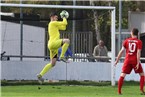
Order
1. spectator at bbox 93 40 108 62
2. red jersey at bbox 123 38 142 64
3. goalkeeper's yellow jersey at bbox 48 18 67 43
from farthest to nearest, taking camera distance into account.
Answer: spectator at bbox 93 40 108 62, goalkeeper's yellow jersey at bbox 48 18 67 43, red jersey at bbox 123 38 142 64

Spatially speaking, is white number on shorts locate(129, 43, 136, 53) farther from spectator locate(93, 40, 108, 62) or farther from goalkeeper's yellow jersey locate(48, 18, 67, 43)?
spectator locate(93, 40, 108, 62)

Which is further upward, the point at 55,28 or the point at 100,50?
the point at 55,28

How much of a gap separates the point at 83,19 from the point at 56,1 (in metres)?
1.46

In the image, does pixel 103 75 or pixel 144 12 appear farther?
pixel 144 12

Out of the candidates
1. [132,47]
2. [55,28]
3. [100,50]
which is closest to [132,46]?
[132,47]

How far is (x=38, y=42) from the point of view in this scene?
22172 mm

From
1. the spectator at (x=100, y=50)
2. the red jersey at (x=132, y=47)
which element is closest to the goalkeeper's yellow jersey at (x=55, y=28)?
the red jersey at (x=132, y=47)

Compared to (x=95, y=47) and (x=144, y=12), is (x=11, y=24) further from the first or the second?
(x=144, y=12)

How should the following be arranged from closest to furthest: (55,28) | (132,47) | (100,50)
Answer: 1. (132,47)
2. (55,28)
3. (100,50)

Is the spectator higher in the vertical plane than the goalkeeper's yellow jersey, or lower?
lower

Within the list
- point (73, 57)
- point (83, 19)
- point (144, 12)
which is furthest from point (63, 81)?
point (144, 12)

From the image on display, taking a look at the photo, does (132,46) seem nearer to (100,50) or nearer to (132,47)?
(132,47)

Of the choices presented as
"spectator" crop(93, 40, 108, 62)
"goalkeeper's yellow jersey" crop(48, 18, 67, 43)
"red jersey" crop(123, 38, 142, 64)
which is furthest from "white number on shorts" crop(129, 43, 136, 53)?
"spectator" crop(93, 40, 108, 62)

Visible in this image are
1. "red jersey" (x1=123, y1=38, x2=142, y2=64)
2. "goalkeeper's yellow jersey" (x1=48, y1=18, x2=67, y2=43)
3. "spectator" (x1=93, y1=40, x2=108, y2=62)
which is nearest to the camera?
"red jersey" (x1=123, y1=38, x2=142, y2=64)
